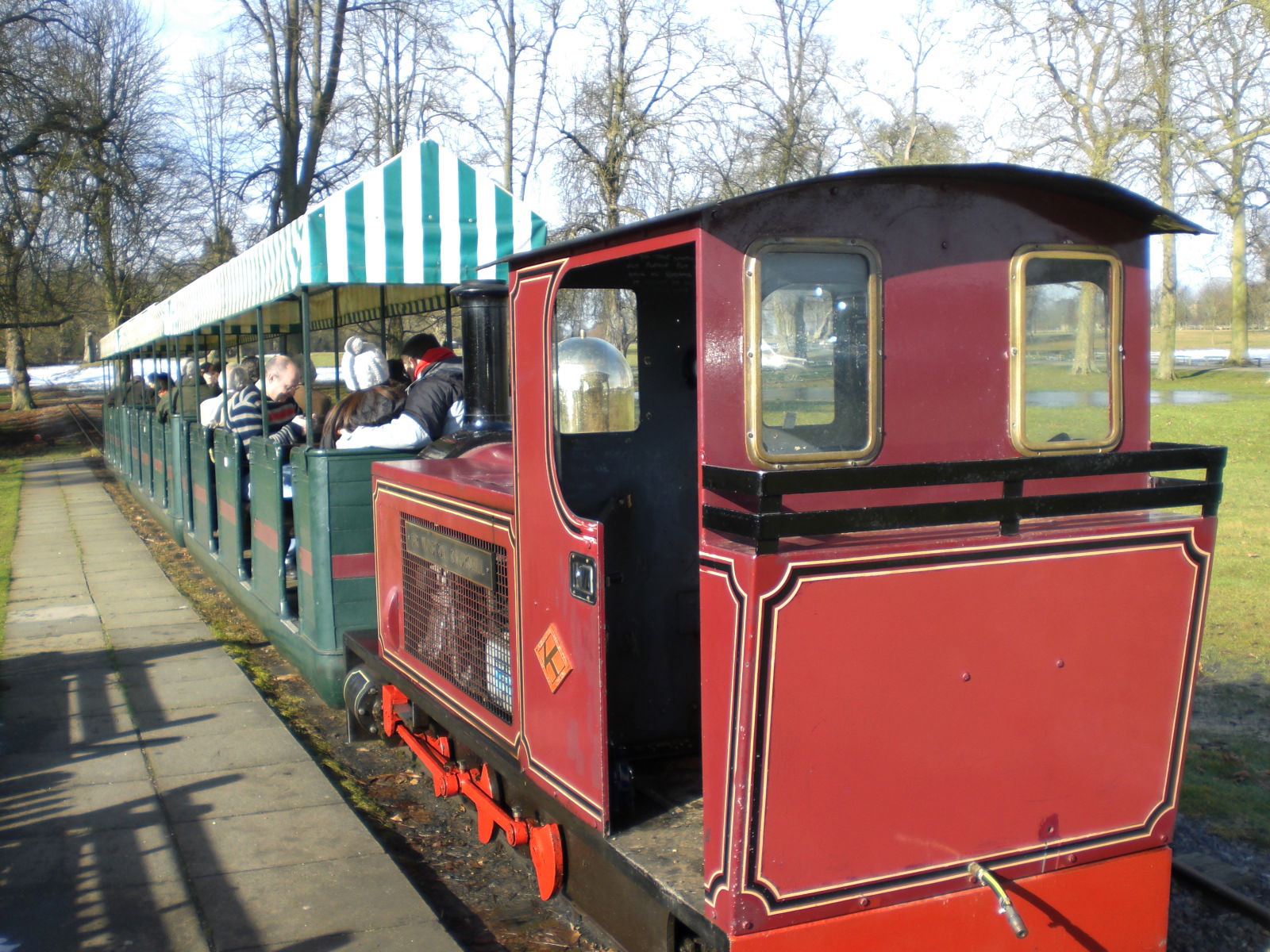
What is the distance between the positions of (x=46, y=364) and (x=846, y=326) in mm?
88384

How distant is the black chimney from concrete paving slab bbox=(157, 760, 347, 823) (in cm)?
185

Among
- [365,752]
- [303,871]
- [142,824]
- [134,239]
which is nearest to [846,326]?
[303,871]

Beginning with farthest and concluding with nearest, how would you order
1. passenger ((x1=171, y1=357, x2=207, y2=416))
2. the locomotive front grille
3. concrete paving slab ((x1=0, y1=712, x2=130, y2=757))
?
passenger ((x1=171, y1=357, x2=207, y2=416)) < concrete paving slab ((x1=0, y1=712, x2=130, y2=757)) < the locomotive front grille

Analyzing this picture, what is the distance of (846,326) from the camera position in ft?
9.88

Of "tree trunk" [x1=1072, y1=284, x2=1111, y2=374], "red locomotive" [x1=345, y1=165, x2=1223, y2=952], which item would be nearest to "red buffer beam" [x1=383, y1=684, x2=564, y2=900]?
"red locomotive" [x1=345, y1=165, x2=1223, y2=952]

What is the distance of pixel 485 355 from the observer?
5.72m

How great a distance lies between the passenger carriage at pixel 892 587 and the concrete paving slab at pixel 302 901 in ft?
2.07

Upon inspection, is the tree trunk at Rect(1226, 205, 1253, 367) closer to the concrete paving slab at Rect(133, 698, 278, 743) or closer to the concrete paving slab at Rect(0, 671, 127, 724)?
the concrete paving slab at Rect(133, 698, 278, 743)

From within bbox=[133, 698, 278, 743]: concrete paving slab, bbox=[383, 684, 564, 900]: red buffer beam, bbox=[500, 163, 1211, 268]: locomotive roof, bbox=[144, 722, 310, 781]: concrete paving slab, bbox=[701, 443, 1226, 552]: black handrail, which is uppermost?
bbox=[500, 163, 1211, 268]: locomotive roof

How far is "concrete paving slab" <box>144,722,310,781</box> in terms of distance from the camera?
5.59 m

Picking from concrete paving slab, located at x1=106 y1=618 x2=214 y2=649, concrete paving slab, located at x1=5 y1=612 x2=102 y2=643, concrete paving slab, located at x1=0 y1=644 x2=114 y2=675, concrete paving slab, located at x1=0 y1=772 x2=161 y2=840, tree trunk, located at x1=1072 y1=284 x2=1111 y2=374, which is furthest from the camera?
concrete paving slab, located at x1=5 y1=612 x2=102 y2=643

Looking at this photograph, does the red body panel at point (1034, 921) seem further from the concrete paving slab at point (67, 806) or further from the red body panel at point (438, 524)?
the concrete paving slab at point (67, 806)

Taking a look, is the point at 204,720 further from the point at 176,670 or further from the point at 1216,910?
the point at 1216,910

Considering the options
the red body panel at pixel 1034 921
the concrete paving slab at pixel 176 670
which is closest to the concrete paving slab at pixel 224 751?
the concrete paving slab at pixel 176 670
